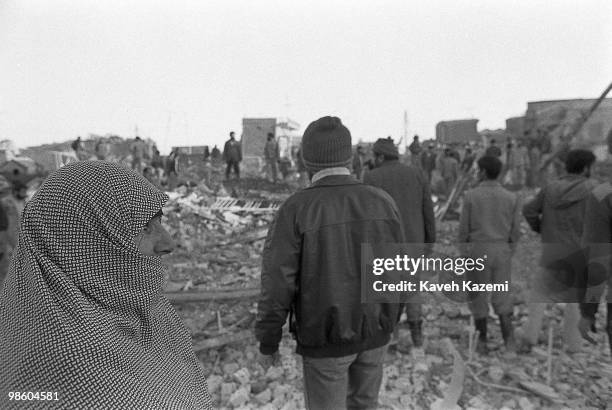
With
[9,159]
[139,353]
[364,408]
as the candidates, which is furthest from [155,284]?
[9,159]

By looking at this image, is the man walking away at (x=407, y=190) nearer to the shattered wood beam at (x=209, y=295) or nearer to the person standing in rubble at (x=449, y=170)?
the shattered wood beam at (x=209, y=295)

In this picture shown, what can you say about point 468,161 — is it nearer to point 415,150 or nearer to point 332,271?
point 415,150

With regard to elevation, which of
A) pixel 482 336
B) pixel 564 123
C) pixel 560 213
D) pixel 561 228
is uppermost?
pixel 564 123

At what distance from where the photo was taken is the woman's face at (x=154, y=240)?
→ 1.02m

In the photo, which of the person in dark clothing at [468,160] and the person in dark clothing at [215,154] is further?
the person in dark clothing at [468,160]

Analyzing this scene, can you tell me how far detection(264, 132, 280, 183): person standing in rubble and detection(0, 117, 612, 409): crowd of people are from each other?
6.79ft

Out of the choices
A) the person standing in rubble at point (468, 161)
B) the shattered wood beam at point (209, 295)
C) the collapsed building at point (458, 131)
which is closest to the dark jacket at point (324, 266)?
the shattered wood beam at point (209, 295)

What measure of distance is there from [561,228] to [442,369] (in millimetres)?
1348

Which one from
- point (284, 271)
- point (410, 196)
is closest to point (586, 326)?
point (410, 196)

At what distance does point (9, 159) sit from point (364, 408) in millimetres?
3655

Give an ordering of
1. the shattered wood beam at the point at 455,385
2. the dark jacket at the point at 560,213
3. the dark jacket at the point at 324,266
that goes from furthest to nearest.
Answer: the dark jacket at the point at 560,213 < the shattered wood beam at the point at 455,385 < the dark jacket at the point at 324,266

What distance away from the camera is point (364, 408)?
1.62m

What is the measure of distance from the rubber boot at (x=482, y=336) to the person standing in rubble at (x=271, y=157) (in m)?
2.84

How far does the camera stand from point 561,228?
2.66m
